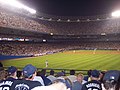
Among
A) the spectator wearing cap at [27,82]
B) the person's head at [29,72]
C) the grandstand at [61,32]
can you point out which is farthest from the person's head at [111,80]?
the grandstand at [61,32]

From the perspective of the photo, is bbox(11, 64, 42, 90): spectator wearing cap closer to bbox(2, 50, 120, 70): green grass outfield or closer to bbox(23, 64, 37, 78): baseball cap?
bbox(23, 64, 37, 78): baseball cap

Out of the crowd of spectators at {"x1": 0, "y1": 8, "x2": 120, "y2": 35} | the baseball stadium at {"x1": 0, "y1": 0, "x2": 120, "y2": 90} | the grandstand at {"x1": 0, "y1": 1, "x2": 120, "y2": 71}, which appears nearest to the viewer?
the baseball stadium at {"x1": 0, "y1": 0, "x2": 120, "y2": 90}

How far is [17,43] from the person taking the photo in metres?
47.6

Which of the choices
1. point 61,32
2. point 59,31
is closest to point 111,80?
point 61,32

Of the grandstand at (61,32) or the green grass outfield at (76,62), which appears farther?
the grandstand at (61,32)

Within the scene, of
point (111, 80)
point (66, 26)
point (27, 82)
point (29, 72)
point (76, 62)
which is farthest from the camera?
point (66, 26)

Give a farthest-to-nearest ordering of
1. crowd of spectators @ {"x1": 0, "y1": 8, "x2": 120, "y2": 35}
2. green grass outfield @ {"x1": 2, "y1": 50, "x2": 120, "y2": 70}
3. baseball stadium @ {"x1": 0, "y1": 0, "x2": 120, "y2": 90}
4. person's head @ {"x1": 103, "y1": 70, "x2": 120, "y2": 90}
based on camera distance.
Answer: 1. crowd of spectators @ {"x1": 0, "y1": 8, "x2": 120, "y2": 35}
2. baseball stadium @ {"x1": 0, "y1": 0, "x2": 120, "y2": 90}
3. green grass outfield @ {"x1": 2, "y1": 50, "x2": 120, "y2": 70}
4. person's head @ {"x1": 103, "y1": 70, "x2": 120, "y2": 90}

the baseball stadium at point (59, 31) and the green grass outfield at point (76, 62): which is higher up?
the baseball stadium at point (59, 31)

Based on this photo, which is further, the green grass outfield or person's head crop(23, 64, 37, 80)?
the green grass outfield

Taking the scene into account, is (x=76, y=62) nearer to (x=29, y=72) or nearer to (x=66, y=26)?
(x=29, y=72)

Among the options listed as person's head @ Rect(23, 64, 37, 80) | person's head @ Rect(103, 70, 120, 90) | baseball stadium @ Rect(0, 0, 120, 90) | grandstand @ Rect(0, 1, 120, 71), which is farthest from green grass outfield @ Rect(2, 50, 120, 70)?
person's head @ Rect(23, 64, 37, 80)

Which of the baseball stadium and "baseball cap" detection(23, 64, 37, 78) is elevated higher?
the baseball stadium

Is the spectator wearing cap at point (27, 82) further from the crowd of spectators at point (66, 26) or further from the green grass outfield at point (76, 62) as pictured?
the crowd of spectators at point (66, 26)

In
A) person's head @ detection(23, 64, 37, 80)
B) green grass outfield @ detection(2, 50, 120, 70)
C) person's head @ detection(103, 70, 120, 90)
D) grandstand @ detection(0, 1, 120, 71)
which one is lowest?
green grass outfield @ detection(2, 50, 120, 70)
